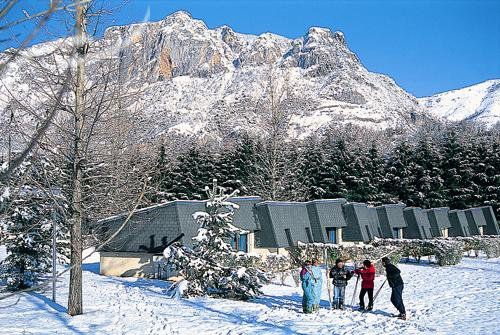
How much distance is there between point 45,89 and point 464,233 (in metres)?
39.2

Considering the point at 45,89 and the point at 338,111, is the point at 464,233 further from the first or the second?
the point at 338,111

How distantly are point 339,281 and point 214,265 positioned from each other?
4.64 meters

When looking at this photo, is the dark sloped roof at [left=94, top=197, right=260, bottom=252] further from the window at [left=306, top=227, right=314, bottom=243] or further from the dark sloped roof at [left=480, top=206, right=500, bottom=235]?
the dark sloped roof at [left=480, top=206, right=500, bottom=235]

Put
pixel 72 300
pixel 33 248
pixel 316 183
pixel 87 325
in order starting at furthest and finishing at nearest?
pixel 316 183, pixel 33 248, pixel 72 300, pixel 87 325

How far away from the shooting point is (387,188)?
49219mm

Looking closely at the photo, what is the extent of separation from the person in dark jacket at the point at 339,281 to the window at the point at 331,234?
16.2 meters

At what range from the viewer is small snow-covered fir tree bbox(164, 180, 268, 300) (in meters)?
14.0

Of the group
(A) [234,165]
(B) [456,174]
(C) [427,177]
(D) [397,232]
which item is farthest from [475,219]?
(A) [234,165]

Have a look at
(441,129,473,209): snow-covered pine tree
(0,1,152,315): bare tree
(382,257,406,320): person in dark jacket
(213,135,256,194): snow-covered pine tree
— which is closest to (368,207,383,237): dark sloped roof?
(213,135,256,194): snow-covered pine tree

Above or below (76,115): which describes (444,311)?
below

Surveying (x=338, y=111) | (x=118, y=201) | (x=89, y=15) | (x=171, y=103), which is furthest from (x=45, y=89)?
(x=171, y=103)

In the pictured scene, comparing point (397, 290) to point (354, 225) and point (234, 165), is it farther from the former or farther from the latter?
point (234, 165)

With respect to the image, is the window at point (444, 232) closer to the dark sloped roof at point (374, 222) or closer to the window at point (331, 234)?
the dark sloped roof at point (374, 222)

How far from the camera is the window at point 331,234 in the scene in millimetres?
28330
